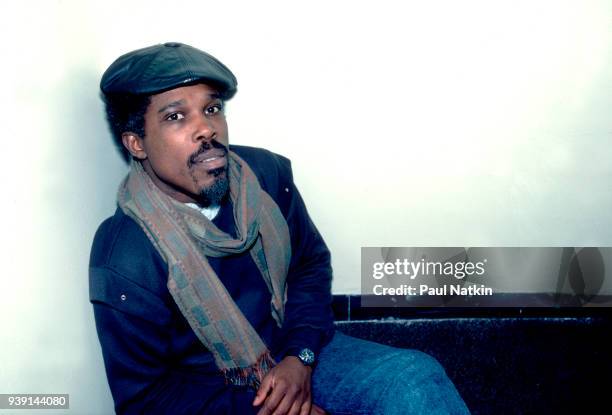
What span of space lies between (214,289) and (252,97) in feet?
2.21

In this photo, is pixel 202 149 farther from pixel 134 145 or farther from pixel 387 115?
pixel 387 115

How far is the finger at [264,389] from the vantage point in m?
1.21

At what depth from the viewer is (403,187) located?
1.81 m

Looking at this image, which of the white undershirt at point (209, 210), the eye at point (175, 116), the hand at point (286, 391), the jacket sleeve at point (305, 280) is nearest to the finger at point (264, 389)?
the hand at point (286, 391)

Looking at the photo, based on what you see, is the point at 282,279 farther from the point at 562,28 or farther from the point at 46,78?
the point at 562,28

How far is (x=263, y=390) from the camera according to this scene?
48.5 inches

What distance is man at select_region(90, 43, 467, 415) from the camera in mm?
1181

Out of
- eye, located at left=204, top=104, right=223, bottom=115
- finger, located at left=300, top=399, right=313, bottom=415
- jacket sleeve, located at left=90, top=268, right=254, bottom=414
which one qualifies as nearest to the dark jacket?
jacket sleeve, located at left=90, top=268, right=254, bottom=414

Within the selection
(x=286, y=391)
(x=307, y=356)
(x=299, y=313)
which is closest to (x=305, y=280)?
(x=299, y=313)

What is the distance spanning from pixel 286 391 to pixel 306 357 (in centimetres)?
11

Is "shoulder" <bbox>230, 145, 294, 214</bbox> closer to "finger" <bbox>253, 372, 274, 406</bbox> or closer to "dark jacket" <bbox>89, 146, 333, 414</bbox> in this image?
"dark jacket" <bbox>89, 146, 333, 414</bbox>

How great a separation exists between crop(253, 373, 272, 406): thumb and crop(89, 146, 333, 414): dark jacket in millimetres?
26

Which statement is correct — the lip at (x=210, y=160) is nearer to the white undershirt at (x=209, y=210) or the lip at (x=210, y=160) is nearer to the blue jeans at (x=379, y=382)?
the white undershirt at (x=209, y=210)

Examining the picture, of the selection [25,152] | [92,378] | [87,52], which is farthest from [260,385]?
[87,52]
